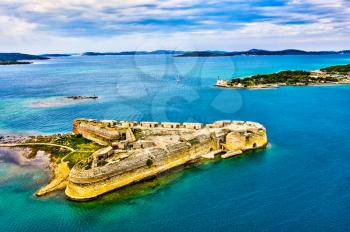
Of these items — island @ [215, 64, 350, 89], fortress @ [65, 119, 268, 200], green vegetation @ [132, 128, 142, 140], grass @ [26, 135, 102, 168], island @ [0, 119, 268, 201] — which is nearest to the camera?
fortress @ [65, 119, 268, 200]

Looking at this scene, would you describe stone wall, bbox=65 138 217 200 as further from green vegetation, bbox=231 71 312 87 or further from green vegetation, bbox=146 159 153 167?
green vegetation, bbox=231 71 312 87

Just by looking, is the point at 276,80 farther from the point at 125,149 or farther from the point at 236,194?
the point at 236,194

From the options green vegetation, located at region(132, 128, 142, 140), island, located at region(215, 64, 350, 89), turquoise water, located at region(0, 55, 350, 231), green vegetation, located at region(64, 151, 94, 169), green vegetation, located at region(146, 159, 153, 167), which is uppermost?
island, located at region(215, 64, 350, 89)

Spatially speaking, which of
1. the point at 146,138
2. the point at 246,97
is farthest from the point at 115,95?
the point at 146,138

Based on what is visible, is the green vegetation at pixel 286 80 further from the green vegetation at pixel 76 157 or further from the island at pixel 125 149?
the green vegetation at pixel 76 157

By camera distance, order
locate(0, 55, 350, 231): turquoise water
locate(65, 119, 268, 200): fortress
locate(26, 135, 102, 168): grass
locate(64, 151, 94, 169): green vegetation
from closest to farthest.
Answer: locate(0, 55, 350, 231): turquoise water < locate(65, 119, 268, 200): fortress < locate(64, 151, 94, 169): green vegetation < locate(26, 135, 102, 168): grass

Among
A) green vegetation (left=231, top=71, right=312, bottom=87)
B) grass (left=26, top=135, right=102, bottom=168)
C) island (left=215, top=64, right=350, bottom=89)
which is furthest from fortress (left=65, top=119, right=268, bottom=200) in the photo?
green vegetation (left=231, top=71, right=312, bottom=87)

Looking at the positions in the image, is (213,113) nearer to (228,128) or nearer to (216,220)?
(228,128)

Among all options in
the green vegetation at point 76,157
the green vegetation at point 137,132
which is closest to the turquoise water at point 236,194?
the green vegetation at point 76,157
